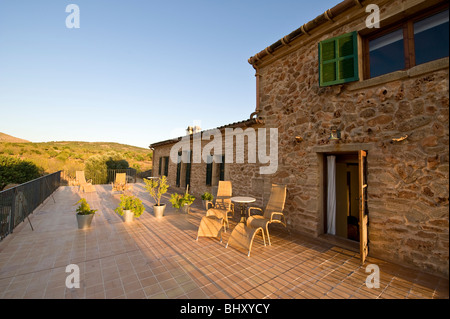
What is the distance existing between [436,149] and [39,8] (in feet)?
30.3

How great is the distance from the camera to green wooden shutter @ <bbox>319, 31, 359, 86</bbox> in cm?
368

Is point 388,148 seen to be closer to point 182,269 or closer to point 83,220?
point 182,269

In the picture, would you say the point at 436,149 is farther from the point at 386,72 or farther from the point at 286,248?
the point at 286,248

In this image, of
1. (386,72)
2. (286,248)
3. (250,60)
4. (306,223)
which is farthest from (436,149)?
(250,60)

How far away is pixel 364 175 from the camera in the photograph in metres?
3.53

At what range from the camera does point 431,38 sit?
2979 mm

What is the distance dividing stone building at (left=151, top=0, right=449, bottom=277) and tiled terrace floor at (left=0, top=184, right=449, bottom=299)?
60 centimetres

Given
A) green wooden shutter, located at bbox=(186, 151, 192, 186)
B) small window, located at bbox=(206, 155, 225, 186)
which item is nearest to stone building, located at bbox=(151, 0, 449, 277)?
small window, located at bbox=(206, 155, 225, 186)

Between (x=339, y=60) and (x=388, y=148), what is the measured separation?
2.08 m

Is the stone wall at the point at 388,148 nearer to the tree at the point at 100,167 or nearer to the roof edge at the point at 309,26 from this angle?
the roof edge at the point at 309,26

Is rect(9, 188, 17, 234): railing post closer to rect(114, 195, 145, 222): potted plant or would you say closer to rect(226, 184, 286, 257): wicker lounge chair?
rect(114, 195, 145, 222): potted plant

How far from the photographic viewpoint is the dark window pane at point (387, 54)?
10.8 feet

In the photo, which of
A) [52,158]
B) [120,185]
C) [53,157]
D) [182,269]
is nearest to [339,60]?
[182,269]

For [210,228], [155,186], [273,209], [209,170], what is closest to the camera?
[210,228]
